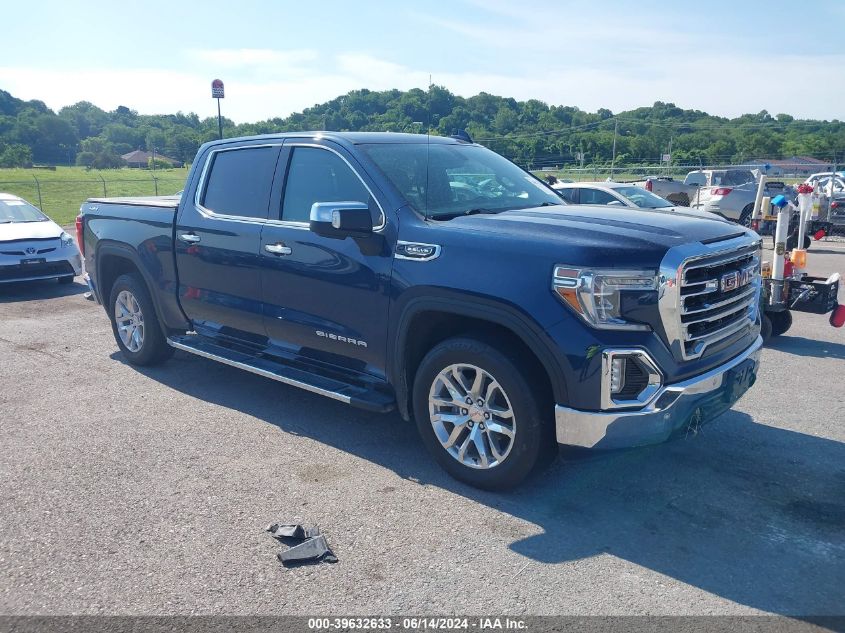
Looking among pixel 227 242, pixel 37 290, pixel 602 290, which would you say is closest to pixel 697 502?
pixel 602 290

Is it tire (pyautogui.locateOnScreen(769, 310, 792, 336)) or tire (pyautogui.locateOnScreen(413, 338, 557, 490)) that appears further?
tire (pyautogui.locateOnScreen(769, 310, 792, 336))

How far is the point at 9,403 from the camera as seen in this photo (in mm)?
5934

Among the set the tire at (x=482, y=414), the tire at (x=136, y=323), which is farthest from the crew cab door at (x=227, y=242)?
the tire at (x=482, y=414)

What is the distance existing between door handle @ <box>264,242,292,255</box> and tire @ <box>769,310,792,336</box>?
16.8 ft

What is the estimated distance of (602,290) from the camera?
367cm

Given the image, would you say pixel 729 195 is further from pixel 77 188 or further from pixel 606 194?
pixel 77 188

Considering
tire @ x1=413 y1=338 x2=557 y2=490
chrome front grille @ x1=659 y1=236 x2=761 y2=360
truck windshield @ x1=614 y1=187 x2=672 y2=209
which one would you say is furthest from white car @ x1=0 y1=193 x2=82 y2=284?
chrome front grille @ x1=659 y1=236 x2=761 y2=360

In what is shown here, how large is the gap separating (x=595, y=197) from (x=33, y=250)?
29.6 ft

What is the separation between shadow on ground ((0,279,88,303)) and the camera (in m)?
10.9

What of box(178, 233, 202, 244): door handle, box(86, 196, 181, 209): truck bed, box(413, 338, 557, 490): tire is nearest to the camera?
box(413, 338, 557, 490): tire

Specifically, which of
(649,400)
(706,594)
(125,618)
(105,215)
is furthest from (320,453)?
(105,215)

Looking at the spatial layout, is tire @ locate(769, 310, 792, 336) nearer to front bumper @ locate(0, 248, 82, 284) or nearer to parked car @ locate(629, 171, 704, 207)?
front bumper @ locate(0, 248, 82, 284)

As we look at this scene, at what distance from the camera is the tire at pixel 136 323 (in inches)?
261

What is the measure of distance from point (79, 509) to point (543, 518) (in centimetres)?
253
